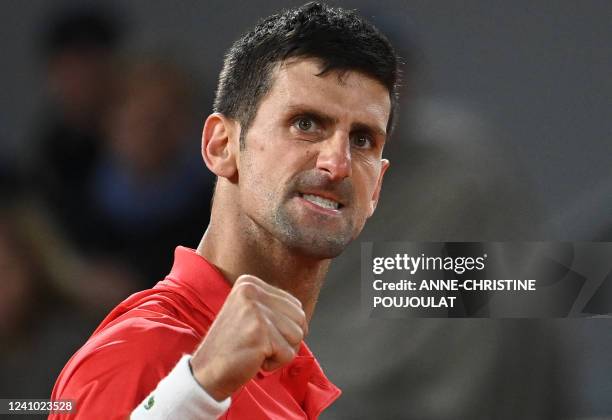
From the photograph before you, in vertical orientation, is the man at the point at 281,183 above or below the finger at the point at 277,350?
above

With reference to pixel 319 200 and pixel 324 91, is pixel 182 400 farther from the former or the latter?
pixel 324 91

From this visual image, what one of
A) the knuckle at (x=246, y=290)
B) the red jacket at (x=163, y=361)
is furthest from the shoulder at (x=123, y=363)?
the knuckle at (x=246, y=290)

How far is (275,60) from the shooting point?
1.38 m

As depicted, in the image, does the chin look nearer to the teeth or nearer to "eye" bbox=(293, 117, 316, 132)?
the teeth

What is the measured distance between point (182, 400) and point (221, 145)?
492 millimetres

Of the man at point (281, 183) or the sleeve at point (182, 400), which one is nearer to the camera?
the sleeve at point (182, 400)

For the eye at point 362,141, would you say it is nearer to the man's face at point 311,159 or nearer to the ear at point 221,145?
the man's face at point 311,159

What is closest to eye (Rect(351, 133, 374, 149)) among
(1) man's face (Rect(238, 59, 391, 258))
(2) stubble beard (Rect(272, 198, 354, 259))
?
(1) man's face (Rect(238, 59, 391, 258))

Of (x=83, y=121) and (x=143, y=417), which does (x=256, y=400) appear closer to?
(x=143, y=417)

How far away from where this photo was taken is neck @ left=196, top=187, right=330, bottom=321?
135 centimetres

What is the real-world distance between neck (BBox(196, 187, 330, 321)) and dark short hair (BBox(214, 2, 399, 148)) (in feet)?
0.42

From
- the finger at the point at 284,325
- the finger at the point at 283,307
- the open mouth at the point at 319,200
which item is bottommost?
the finger at the point at 284,325

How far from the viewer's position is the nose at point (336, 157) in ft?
4.25

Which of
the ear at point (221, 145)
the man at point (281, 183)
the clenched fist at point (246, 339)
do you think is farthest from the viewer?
the ear at point (221, 145)
